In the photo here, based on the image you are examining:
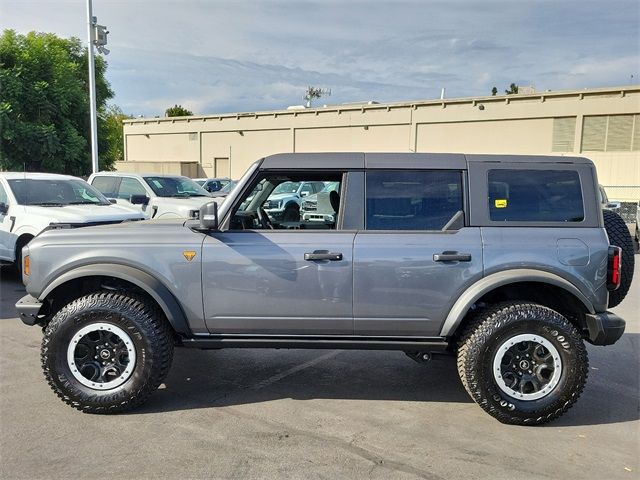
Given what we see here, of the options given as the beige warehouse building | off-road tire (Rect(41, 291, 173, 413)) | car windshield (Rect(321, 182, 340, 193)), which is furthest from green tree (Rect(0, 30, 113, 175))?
the beige warehouse building

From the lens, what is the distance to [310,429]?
3.79m

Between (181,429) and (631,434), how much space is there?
10.5ft

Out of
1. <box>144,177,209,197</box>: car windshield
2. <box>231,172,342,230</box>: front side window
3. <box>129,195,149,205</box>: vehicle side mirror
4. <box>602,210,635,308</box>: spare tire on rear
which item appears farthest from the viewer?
<box>144,177,209,197</box>: car windshield

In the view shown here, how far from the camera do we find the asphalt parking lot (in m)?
3.29

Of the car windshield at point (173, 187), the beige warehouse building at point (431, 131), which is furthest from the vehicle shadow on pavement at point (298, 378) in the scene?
the beige warehouse building at point (431, 131)

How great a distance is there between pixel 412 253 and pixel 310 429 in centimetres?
147

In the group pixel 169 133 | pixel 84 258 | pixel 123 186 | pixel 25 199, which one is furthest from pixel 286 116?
pixel 84 258

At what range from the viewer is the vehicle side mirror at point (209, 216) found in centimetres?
394

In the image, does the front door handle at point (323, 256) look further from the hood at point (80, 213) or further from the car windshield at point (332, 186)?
the hood at point (80, 213)

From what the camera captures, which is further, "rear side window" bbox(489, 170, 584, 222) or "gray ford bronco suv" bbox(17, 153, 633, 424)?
"rear side window" bbox(489, 170, 584, 222)

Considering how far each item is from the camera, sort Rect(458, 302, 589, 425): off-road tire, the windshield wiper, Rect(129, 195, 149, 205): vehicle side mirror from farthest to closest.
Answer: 1. Rect(129, 195, 149, 205): vehicle side mirror
2. the windshield wiper
3. Rect(458, 302, 589, 425): off-road tire

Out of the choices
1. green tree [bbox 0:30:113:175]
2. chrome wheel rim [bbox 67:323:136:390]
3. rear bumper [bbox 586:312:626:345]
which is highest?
green tree [bbox 0:30:113:175]

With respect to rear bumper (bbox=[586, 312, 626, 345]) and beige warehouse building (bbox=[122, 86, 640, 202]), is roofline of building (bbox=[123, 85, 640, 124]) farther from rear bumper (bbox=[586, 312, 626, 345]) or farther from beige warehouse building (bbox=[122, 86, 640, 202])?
rear bumper (bbox=[586, 312, 626, 345])

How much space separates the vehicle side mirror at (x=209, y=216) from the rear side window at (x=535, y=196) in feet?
6.81
